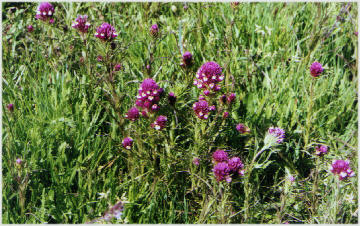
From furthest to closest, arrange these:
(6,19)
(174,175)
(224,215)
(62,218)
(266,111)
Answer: (6,19) < (266,111) < (174,175) < (62,218) < (224,215)

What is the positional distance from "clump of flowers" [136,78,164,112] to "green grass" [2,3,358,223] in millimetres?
128

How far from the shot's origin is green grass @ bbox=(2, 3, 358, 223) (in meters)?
2.13

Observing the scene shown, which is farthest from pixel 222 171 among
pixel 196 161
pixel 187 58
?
pixel 187 58

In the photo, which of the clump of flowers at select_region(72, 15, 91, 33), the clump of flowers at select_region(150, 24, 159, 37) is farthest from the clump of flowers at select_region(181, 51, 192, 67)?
the clump of flowers at select_region(72, 15, 91, 33)

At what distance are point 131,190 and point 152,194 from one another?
131 mm

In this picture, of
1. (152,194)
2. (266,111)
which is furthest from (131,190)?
(266,111)

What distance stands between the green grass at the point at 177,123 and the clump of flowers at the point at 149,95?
0.13m

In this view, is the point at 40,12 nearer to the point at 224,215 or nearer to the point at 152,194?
the point at 152,194

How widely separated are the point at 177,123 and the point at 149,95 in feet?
0.76

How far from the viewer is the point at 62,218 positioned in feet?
6.79

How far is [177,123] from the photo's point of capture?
7.11ft

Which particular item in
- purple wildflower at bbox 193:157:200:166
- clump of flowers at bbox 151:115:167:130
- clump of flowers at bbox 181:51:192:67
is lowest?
purple wildflower at bbox 193:157:200:166

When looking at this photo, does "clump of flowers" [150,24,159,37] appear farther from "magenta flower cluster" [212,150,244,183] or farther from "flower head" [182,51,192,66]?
"magenta flower cluster" [212,150,244,183]

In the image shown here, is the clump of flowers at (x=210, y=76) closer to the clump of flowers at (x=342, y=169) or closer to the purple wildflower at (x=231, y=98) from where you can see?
the purple wildflower at (x=231, y=98)
